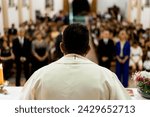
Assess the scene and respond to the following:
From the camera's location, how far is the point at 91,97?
1.53m

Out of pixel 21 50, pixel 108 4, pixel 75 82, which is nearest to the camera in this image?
pixel 75 82

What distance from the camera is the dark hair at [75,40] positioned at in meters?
1.56

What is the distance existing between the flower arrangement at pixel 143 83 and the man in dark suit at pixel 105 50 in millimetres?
2859

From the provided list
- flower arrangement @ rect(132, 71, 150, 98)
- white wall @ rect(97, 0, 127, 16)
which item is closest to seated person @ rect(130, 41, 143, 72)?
flower arrangement @ rect(132, 71, 150, 98)

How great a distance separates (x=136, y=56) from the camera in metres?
6.09

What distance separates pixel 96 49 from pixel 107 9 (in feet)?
39.0

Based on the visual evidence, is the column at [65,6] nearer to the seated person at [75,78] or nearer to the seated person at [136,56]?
the seated person at [136,56]

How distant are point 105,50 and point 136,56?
0.90 m

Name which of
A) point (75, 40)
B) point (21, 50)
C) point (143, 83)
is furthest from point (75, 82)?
point (21, 50)

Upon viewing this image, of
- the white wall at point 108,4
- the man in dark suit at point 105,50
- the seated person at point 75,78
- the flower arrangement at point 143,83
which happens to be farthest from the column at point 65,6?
the seated person at point 75,78

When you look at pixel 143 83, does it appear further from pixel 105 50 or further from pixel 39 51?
pixel 39 51

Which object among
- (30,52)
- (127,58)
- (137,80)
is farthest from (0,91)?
(127,58)

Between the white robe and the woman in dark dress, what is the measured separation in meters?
4.10

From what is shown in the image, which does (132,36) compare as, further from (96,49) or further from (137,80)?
(137,80)
